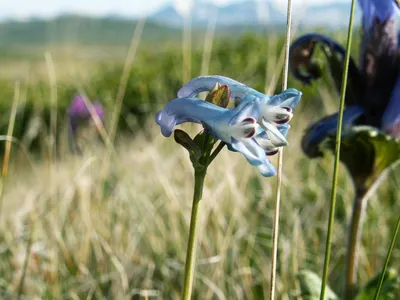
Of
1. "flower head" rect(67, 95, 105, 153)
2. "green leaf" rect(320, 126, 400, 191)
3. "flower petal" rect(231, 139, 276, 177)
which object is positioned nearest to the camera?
"flower petal" rect(231, 139, 276, 177)

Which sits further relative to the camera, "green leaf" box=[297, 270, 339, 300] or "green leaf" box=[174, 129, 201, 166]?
"green leaf" box=[297, 270, 339, 300]

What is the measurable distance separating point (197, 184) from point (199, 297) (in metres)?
0.95

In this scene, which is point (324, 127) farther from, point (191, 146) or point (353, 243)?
point (191, 146)

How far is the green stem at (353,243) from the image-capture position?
3.80 feet

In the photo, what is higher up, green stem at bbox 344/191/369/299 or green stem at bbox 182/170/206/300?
green stem at bbox 182/170/206/300

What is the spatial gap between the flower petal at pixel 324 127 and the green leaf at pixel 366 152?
17mm

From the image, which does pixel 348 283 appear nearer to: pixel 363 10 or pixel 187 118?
pixel 363 10

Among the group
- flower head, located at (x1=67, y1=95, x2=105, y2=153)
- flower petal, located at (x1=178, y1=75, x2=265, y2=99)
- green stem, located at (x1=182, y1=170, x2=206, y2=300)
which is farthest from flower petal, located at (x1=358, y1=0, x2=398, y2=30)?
flower head, located at (x1=67, y1=95, x2=105, y2=153)

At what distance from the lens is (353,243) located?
116 centimetres

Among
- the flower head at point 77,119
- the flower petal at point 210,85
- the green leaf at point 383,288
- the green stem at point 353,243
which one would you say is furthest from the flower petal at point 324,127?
the flower head at point 77,119

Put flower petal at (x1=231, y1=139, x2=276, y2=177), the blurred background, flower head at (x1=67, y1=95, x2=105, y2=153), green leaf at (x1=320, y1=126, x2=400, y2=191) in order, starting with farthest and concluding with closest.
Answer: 1. flower head at (x1=67, y1=95, x2=105, y2=153)
2. the blurred background
3. green leaf at (x1=320, y1=126, x2=400, y2=191)
4. flower petal at (x1=231, y1=139, x2=276, y2=177)

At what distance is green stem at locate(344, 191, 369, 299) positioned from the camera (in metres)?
1.16

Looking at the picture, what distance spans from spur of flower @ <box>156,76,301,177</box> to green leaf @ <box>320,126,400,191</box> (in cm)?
48

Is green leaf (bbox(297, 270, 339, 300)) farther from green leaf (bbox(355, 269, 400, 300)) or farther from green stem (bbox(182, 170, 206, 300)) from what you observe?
green stem (bbox(182, 170, 206, 300))
